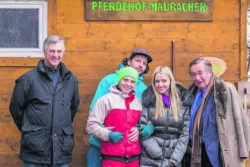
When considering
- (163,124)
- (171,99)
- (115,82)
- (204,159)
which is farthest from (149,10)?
(204,159)

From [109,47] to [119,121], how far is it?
142cm

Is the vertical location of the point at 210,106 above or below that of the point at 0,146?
above

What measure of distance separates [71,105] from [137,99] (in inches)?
26.9

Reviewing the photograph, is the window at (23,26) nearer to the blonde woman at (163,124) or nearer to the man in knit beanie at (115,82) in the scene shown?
the man in knit beanie at (115,82)

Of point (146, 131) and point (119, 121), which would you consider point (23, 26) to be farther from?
point (146, 131)

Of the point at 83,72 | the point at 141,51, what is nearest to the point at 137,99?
the point at 141,51

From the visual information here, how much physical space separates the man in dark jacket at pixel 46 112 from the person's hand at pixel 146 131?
691 mm

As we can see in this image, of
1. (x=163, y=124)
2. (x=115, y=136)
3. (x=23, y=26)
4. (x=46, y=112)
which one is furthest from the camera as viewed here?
(x=23, y=26)

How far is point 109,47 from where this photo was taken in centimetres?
587

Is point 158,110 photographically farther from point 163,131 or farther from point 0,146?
point 0,146

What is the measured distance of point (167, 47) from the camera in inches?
233

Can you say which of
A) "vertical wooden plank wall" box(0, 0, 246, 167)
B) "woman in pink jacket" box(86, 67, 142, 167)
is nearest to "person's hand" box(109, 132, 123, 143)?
"woman in pink jacket" box(86, 67, 142, 167)

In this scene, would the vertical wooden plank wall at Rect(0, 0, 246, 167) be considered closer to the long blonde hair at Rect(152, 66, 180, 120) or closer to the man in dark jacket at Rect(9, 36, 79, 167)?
the long blonde hair at Rect(152, 66, 180, 120)

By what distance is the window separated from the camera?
582 centimetres
